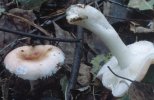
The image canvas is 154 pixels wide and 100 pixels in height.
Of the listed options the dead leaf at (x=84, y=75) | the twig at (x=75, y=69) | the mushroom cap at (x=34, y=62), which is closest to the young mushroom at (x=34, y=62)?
the mushroom cap at (x=34, y=62)

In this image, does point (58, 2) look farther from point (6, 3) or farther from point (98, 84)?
point (98, 84)

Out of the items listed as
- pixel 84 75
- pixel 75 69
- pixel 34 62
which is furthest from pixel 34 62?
pixel 84 75

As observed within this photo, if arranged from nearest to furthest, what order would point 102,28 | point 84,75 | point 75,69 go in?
point 102,28 < point 75,69 < point 84,75

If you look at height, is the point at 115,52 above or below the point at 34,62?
above

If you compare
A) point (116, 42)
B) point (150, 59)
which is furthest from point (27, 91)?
point (150, 59)

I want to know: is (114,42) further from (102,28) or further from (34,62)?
(34,62)

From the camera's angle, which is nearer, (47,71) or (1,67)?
(47,71)

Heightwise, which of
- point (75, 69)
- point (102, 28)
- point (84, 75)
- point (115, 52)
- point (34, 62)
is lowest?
point (84, 75)
